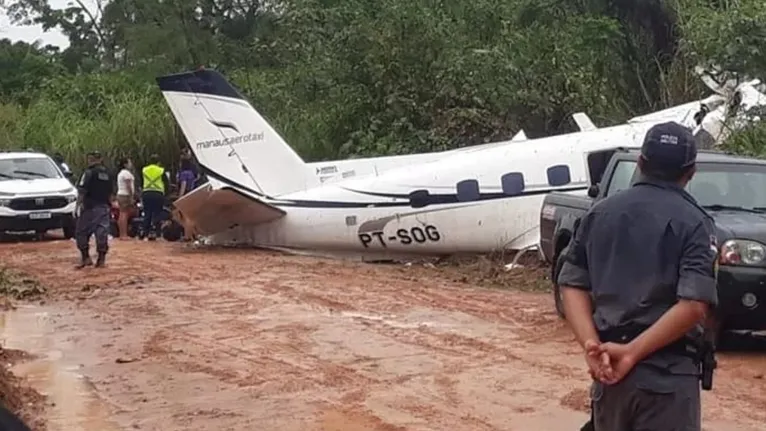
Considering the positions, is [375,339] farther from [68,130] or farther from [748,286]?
[68,130]

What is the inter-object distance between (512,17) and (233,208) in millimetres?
10508

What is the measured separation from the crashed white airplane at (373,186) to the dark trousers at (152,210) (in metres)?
4.41

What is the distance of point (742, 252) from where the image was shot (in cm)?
1057

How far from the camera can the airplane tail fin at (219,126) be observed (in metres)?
21.8

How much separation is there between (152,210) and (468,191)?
9266 mm

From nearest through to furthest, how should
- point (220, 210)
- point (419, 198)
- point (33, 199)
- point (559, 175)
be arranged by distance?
point (559, 175) → point (419, 198) → point (220, 210) → point (33, 199)

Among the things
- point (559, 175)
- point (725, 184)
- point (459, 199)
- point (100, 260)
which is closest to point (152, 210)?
point (100, 260)

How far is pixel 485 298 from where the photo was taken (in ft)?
51.3

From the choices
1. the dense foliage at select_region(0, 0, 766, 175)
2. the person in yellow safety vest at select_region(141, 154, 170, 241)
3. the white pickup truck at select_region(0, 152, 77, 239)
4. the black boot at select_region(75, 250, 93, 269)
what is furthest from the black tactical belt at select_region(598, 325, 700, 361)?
the white pickup truck at select_region(0, 152, 77, 239)

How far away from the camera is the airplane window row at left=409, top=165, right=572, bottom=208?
61.6ft

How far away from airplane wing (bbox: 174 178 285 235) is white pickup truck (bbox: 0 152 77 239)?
230 inches

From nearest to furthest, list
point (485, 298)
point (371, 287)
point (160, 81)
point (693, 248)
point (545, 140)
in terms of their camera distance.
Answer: point (693, 248), point (485, 298), point (371, 287), point (545, 140), point (160, 81)

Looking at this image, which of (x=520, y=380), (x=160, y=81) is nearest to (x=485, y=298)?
(x=520, y=380)

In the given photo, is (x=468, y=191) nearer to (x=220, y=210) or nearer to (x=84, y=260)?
(x=220, y=210)
